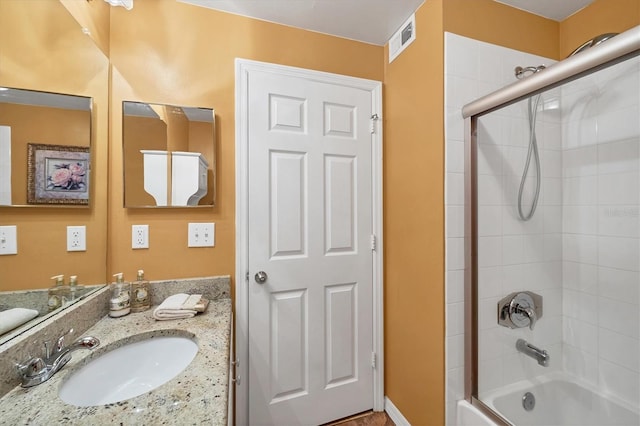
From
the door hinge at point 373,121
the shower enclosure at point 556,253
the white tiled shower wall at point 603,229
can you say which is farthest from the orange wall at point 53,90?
the white tiled shower wall at point 603,229

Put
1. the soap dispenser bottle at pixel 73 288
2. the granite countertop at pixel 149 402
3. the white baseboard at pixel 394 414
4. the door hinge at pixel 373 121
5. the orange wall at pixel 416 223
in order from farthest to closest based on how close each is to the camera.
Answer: the door hinge at pixel 373 121 → the white baseboard at pixel 394 414 → the orange wall at pixel 416 223 → the soap dispenser bottle at pixel 73 288 → the granite countertop at pixel 149 402

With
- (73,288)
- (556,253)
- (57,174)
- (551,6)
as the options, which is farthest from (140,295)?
(551,6)

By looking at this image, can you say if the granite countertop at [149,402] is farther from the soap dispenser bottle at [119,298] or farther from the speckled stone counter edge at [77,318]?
the soap dispenser bottle at [119,298]

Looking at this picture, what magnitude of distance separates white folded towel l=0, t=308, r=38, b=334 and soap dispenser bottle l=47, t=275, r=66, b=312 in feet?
0.30

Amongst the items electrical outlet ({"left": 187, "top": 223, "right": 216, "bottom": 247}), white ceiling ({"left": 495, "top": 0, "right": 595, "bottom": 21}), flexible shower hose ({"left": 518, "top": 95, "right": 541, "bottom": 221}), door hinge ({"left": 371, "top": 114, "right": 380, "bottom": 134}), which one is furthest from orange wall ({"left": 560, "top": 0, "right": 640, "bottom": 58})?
electrical outlet ({"left": 187, "top": 223, "right": 216, "bottom": 247})

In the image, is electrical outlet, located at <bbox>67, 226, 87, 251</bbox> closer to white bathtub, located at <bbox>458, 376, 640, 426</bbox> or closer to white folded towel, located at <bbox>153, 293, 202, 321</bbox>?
white folded towel, located at <bbox>153, 293, 202, 321</bbox>

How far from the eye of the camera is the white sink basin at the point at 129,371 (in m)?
0.76

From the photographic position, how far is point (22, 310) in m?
0.78

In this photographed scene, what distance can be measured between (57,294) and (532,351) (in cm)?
210

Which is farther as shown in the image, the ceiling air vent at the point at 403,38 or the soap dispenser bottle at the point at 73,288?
the ceiling air vent at the point at 403,38

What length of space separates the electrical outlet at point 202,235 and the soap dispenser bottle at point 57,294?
0.48 metres

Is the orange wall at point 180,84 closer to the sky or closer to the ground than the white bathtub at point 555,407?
closer to the sky

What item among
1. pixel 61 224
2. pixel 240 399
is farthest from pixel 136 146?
pixel 240 399

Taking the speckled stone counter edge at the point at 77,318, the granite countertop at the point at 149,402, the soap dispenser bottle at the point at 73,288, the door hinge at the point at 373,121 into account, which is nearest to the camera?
the granite countertop at the point at 149,402
